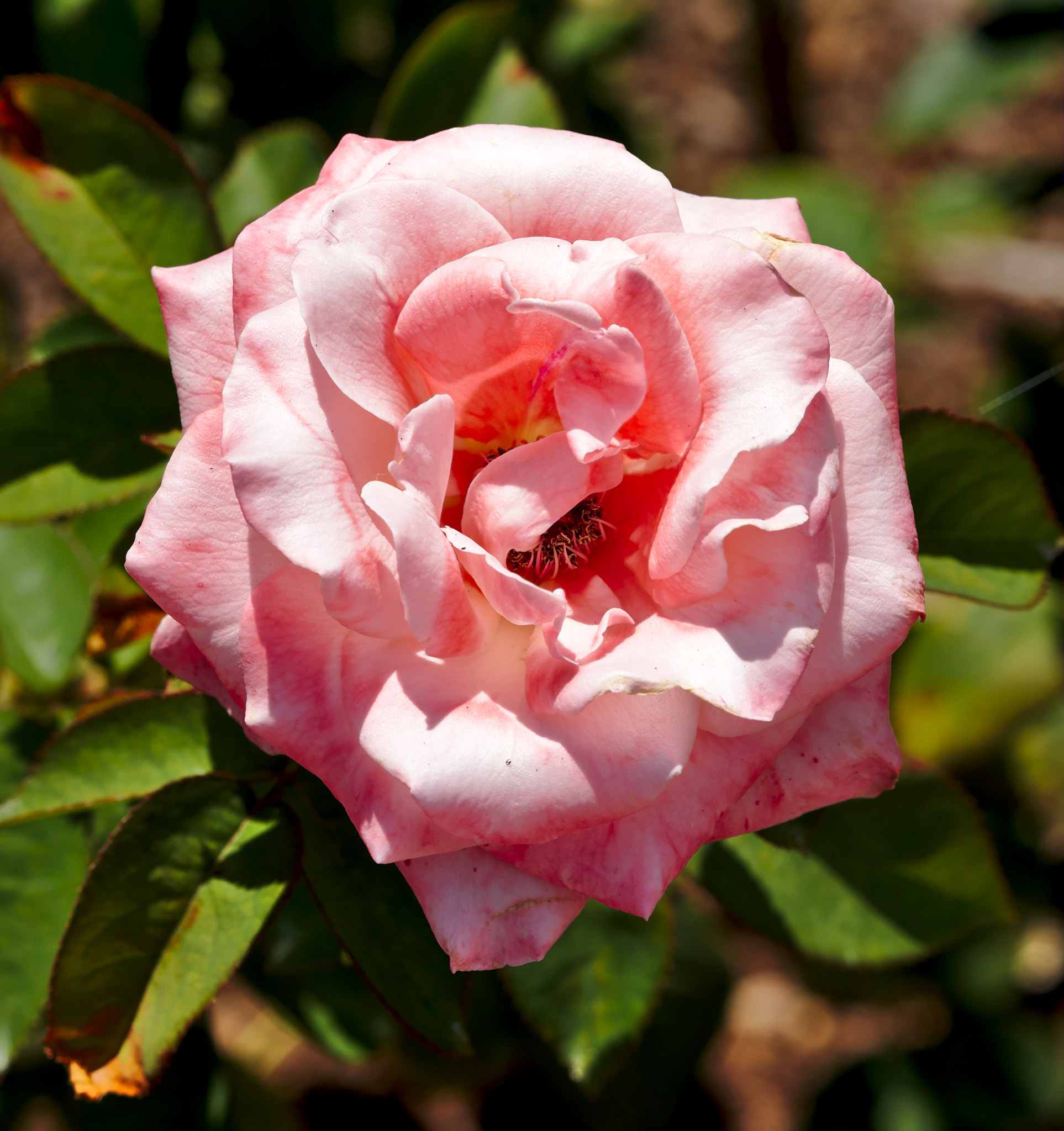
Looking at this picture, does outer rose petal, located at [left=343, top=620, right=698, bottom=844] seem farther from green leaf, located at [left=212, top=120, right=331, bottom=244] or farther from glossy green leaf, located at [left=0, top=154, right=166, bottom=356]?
green leaf, located at [left=212, top=120, right=331, bottom=244]

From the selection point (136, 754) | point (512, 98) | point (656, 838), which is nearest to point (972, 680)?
point (512, 98)

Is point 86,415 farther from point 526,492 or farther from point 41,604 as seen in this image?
point 526,492

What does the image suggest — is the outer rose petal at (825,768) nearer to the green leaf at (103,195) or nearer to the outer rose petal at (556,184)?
the outer rose petal at (556,184)

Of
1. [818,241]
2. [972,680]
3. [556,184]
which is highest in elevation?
[556,184]

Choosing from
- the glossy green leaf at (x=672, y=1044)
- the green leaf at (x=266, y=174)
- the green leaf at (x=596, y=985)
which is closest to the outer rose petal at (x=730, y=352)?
the green leaf at (x=596, y=985)

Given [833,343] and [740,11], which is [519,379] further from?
[740,11]

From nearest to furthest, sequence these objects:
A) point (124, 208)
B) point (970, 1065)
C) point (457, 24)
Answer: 1. point (124, 208)
2. point (457, 24)
3. point (970, 1065)

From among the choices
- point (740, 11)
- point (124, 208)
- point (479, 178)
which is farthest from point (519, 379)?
point (740, 11)
